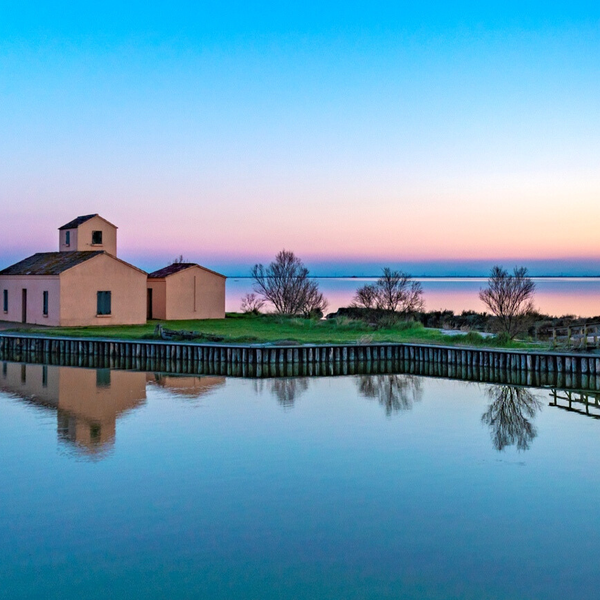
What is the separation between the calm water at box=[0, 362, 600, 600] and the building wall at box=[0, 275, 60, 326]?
1468 cm

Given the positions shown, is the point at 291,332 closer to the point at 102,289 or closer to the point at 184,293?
the point at 184,293

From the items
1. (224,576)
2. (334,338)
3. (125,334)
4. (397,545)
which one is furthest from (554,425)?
(125,334)

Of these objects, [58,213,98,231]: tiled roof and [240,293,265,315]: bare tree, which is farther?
[240,293,265,315]: bare tree

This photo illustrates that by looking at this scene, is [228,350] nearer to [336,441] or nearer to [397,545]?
[336,441]

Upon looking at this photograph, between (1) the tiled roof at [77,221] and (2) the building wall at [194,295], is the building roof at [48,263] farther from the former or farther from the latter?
(2) the building wall at [194,295]

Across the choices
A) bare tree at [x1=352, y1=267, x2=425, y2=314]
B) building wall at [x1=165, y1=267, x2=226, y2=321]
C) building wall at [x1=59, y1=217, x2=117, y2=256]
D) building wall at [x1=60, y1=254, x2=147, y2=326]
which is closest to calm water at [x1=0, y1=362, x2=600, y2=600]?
building wall at [x1=60, y1=254, x2=147, y2=326]

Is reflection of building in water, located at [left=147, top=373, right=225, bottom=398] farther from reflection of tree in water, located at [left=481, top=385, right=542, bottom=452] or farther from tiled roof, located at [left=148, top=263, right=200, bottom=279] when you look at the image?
tiled roof, located at [left=148, top=263, right=200, bottom=279]

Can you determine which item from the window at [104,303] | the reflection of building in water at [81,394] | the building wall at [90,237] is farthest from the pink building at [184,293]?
the reflection of building in water at [81,394]

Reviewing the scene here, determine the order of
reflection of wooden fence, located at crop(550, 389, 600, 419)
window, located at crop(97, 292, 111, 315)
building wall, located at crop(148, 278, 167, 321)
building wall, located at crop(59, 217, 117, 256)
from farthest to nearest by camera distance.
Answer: building wall, located at crop(148, 278, 167, 321) → building wall, located at crop(59, 217, 117, 256) → window, located at crop(97, 292, 111, 315) → reflection of wooden fence, located at crop(550, 389, 600, 419)

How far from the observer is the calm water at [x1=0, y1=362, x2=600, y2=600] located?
26.3 ft

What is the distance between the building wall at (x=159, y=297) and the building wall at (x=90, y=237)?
251 cm

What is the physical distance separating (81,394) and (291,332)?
47.5 feet

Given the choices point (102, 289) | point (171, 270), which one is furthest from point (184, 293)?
point (102, 289)

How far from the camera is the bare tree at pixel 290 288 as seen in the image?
148 ft
